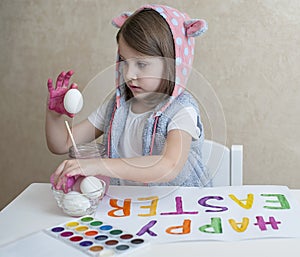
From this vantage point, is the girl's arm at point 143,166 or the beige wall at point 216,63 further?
the beige wall at point 216,63

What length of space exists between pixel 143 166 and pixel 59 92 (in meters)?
0.28

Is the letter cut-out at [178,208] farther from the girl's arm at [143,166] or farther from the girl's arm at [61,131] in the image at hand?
the girl's arm at [61,131]

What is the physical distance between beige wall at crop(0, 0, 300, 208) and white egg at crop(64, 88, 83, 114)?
876 millimetres

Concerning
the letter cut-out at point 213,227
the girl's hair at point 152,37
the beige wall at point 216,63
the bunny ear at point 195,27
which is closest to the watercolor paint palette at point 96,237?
the letter cut-out at point 213,227

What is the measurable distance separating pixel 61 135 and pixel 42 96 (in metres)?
0.73

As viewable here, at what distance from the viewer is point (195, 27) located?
1252 mm

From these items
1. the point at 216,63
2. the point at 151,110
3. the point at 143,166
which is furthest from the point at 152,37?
the point at 216,63

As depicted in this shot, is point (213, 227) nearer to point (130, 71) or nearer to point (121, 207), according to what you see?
point (121, 207)

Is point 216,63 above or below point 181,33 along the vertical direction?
below

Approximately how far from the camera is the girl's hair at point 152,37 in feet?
4.00

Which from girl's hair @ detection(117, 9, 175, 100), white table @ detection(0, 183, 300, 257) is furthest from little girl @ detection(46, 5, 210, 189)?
white table @ detection(0, 183, 300, 257)

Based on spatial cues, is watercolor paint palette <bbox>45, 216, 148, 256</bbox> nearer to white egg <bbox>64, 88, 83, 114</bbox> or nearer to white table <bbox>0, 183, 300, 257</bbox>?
white table <bbox>0, 183, 300, 257</bbox>

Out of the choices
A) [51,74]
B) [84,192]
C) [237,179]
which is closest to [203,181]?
[237,179]

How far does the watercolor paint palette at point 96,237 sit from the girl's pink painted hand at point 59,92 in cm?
33
